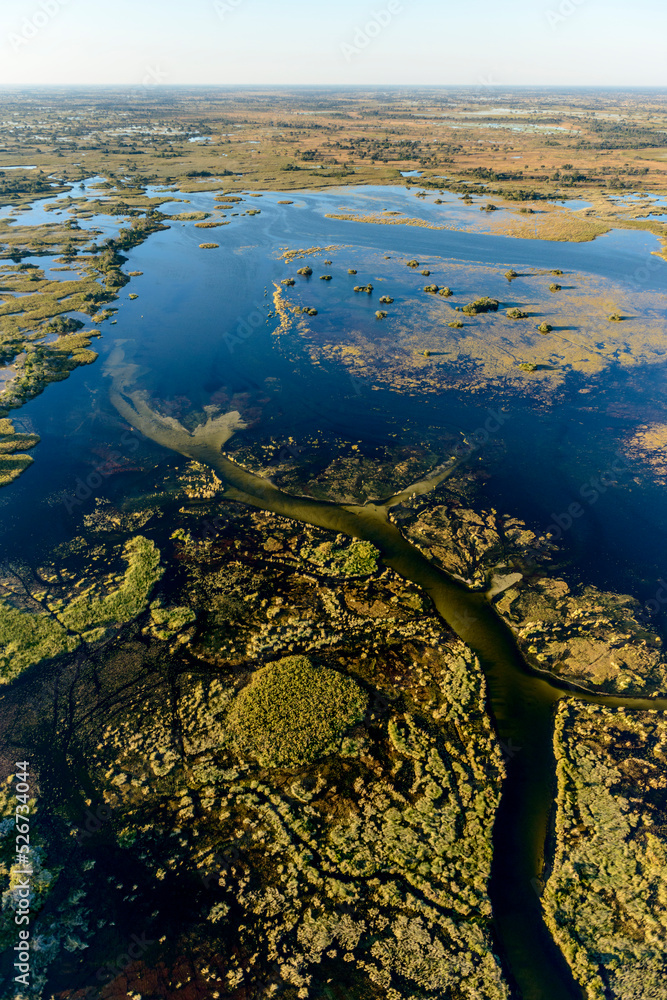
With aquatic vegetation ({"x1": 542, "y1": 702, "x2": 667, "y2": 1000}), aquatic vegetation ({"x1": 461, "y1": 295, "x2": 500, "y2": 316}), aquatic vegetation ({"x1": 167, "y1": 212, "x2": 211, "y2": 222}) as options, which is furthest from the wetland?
aquatic vegetation ({"x1": 167, "y1": 212, "x2": 211, "y2": 222})

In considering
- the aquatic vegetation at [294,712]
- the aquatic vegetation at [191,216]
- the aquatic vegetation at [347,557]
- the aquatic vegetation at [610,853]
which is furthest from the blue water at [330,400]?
the aquatic vegetation at [191,216]

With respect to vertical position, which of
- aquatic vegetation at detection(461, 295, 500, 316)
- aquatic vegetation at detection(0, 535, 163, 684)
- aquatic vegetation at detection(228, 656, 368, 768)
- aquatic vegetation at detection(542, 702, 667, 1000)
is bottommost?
aquatic vegetation at detection(542, 702, 667, 1000)

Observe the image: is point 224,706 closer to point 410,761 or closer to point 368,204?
point 410,761

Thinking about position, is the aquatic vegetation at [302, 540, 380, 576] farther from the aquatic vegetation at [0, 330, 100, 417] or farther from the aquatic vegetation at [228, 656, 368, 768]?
the aquatic vegetation at [0, 330, 100, 417]

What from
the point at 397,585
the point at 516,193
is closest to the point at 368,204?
the point at 516,193

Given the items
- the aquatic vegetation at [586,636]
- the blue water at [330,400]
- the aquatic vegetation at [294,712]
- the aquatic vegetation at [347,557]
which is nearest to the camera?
the aquatic vegetation at [294,712]

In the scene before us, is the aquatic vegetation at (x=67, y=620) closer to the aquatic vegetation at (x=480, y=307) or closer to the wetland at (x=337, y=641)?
the wetland at (x=337, y=641)

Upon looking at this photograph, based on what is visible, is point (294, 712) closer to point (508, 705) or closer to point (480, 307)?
point (508, 705)

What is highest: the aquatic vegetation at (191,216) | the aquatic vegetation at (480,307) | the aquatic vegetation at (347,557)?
the aquatic vegetation at (191,216)
